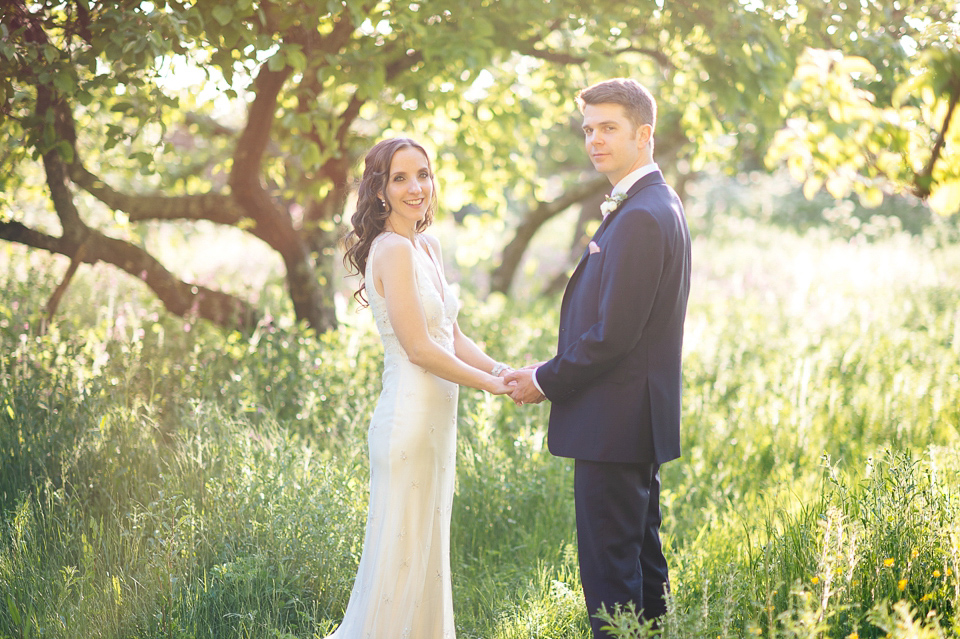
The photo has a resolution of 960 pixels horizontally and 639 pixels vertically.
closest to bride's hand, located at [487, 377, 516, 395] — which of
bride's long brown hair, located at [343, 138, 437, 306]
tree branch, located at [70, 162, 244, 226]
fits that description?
bride's long brown hair, located at [343, 138, 437, 306]

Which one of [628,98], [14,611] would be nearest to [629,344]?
[628,98]

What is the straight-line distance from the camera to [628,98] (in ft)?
9.77

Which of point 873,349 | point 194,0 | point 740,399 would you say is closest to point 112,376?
point 194,0

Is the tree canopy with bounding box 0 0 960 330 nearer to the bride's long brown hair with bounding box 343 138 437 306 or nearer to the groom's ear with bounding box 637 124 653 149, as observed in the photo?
the groom's ear with bounding box 637 124 653 149

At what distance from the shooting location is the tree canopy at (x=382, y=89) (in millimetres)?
2881

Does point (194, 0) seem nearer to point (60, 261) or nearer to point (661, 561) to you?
point (661, 561)

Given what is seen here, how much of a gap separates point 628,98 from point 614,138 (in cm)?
17

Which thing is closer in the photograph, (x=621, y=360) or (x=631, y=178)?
(x=621, y=360)

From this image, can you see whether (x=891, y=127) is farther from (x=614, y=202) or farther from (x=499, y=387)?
(x=499, y=387)

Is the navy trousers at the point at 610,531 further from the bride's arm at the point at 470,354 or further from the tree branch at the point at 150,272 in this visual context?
the tree branch at the point at 150,272

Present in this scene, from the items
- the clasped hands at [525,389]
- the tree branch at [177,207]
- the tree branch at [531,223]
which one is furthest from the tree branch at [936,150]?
the tree branch at [531,223]

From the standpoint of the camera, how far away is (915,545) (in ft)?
9.77

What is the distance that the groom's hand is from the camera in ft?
10.3

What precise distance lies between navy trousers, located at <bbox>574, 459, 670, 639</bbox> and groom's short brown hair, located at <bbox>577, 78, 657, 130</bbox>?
4.67 feet
